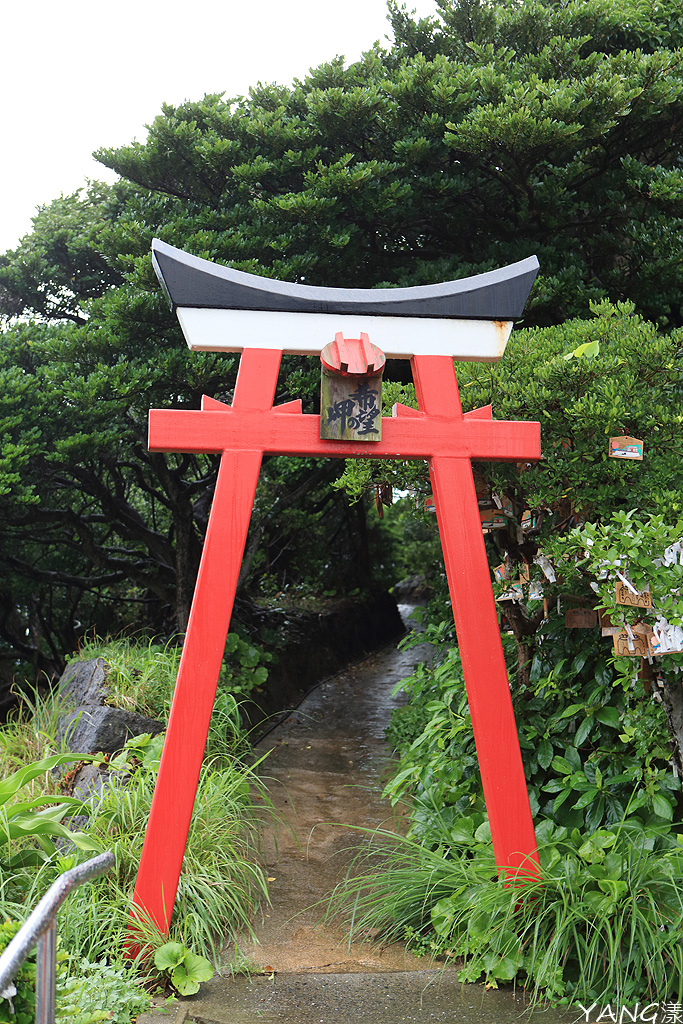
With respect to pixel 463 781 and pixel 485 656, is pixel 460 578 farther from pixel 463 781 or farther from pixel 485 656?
pixel 463 781

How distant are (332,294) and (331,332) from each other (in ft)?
0.65

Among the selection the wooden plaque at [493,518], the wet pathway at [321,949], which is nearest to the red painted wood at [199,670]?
the wet pathway at [321,949]

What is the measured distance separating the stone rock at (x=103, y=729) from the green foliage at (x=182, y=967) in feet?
6.35

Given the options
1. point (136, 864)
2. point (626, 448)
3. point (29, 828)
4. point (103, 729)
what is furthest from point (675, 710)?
point (103, 729)

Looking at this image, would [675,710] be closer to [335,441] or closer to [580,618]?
[580,618]

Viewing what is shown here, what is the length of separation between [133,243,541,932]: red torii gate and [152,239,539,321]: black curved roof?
10cm

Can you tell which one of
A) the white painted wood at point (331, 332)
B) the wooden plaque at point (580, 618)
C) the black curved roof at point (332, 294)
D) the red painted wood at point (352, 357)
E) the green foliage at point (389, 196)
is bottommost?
the wooden plaque at point (580, 618)

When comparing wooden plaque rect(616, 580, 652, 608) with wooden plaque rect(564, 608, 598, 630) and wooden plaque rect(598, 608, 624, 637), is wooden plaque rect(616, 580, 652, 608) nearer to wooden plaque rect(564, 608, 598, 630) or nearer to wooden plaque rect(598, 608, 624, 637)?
wooden plaque rect(598, 608, 624, 637)

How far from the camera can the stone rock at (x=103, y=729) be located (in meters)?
4.99

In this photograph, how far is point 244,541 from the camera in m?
3.44

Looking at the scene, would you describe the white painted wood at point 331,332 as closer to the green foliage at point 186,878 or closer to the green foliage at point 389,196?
the green foliage at point 186,878

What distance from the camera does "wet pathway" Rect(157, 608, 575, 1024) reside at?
2.88 m

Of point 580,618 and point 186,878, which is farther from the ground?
point 580,618

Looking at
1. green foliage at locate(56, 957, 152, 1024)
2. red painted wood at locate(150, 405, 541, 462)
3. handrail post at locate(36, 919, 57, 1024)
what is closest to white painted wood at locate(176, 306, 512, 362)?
red painted wood at locate(150, 405, 541, 462)
